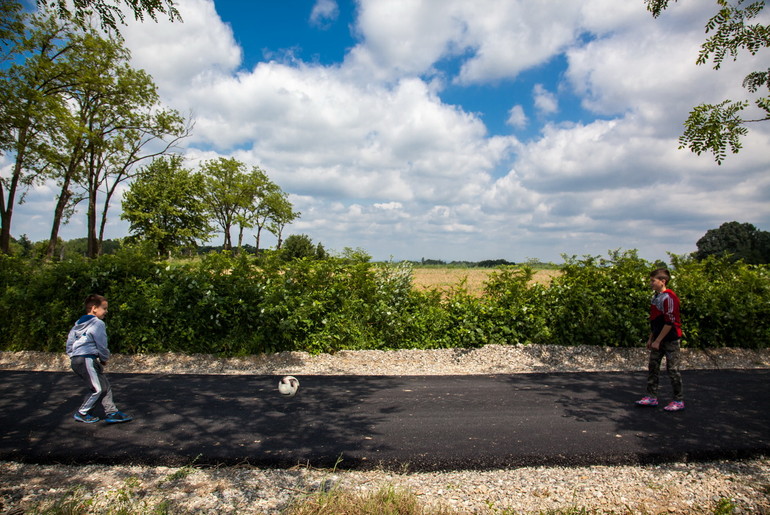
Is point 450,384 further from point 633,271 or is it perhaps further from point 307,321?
point 633,271

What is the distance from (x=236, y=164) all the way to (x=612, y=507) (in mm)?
57298

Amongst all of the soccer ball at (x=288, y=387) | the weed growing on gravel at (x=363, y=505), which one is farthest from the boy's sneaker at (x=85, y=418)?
the weed growing on gravel at (x=363, y=505)

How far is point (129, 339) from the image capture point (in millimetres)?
9055

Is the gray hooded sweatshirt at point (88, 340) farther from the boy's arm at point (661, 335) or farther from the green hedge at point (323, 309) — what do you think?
the boy's arm at point (661, 335)

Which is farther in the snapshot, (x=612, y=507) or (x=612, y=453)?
(x=612, y=453)

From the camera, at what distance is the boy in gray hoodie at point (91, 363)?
17.7ft

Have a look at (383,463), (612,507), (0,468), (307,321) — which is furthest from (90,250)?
(612,507)

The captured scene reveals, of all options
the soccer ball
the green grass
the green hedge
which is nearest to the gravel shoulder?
the green grass

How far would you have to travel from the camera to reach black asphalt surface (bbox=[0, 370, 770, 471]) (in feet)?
14.9

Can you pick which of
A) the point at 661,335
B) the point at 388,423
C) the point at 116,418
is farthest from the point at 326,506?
the point at 661,335

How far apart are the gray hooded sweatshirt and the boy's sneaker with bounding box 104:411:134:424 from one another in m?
0.75

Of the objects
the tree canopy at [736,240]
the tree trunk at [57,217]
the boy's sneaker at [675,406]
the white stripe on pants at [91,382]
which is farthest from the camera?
the tree canopy at [736,240]

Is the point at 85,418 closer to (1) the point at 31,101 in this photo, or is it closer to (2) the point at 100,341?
(2) the point at 100,341

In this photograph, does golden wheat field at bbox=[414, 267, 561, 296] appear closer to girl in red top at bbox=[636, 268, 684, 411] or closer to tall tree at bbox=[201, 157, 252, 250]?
girl in red top at bbox=[636, 268, 684, 411]
